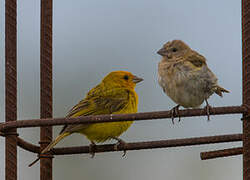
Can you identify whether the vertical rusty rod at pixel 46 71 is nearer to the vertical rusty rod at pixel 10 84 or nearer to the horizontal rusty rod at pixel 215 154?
the vertical rusty rod at pixel 10 84

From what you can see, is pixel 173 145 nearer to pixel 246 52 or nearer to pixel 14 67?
pixel 246 52

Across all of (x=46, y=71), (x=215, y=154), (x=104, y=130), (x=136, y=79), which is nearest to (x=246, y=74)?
(x=215, y=154)

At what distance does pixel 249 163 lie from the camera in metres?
2.15

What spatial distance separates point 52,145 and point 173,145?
803 millimetres

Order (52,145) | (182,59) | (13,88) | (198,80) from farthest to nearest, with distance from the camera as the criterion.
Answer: (182,59), (198,80), (52,145), (13,88)

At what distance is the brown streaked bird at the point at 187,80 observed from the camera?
342 cm

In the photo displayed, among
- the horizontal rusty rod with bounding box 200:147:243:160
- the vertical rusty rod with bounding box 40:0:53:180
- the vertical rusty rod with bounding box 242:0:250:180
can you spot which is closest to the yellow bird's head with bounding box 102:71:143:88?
the vertical rusty rod with bounding box 40:0:53:180

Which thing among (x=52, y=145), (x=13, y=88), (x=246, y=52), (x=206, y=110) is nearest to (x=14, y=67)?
(x=13, y=88)

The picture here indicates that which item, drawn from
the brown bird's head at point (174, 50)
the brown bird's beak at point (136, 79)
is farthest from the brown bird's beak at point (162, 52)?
the brown bird's beak at point (136, 79)

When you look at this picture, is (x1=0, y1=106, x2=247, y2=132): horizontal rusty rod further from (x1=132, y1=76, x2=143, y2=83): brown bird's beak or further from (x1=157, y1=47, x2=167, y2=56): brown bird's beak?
(x1=132, y1=76, x2=143, y2=83): brown bird's beak

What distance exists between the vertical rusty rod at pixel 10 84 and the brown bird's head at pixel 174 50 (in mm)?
1475

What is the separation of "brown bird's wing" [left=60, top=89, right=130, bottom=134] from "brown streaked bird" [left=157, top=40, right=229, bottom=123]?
79 cm

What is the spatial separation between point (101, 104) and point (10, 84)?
181cm

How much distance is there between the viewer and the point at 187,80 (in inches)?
135
